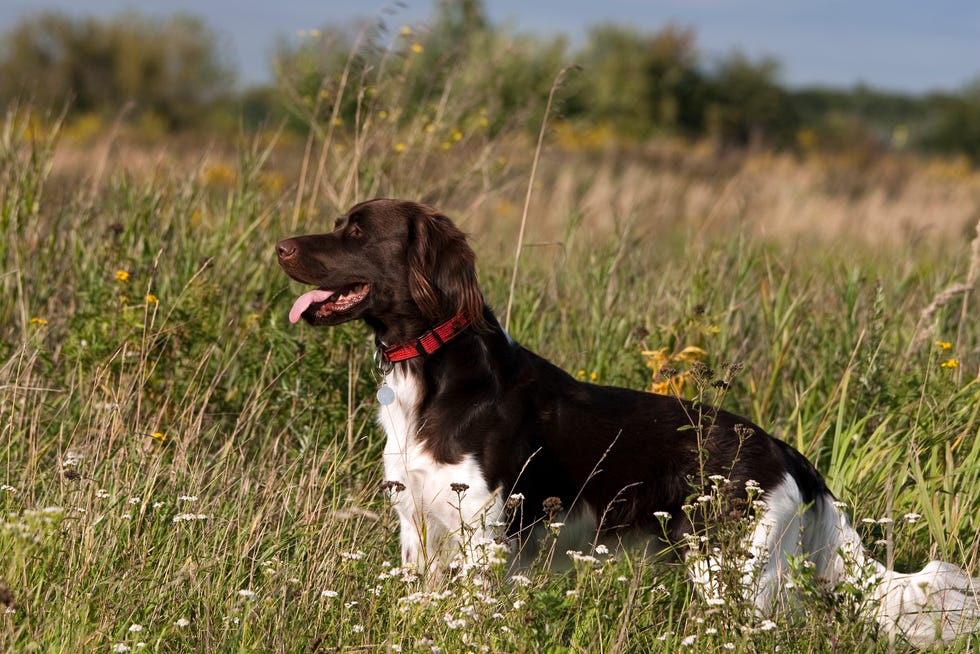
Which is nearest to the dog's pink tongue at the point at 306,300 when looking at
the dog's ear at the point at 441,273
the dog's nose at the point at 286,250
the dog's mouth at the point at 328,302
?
the dog's mouth at the point at 328,302

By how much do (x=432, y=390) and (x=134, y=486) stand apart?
1.00 metres

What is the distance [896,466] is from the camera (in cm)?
426

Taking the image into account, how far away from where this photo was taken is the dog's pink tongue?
359 cm

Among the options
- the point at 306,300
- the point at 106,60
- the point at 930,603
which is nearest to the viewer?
the point at 930,603

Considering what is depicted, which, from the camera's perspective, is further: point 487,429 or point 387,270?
point 387,270

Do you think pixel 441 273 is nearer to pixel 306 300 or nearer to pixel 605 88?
pixel 306 300

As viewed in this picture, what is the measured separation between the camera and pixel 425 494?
11.4ft

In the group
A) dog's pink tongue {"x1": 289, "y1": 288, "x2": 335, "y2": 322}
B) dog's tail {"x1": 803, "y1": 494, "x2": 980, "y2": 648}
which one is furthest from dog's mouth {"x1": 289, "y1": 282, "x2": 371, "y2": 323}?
dog's tail {"x1": 803, "y1": 494, "x2": 980, "y2": 648}

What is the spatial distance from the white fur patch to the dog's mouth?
0.28 meters

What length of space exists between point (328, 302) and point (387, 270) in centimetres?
24

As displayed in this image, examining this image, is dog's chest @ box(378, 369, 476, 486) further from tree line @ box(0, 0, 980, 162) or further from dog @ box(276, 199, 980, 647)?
tree line @ box(0, 0, 980, 162)

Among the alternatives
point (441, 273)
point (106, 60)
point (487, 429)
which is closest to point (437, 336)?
point (441, 273)

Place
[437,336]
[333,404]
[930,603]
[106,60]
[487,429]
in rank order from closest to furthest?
[930,603] < [487,429] < [437,336] < [333,404] < [106,60]

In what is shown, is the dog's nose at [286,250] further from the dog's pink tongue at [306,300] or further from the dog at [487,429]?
the dog's pink tongue at [306,300]
